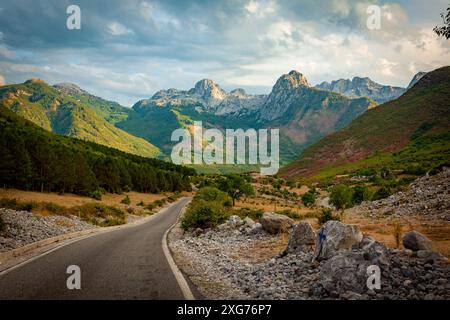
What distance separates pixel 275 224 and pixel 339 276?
444 inches

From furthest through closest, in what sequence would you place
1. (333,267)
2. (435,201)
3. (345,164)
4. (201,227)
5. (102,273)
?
(345,164)
(435,201)
(201,227)
(102,273)
(333,267)

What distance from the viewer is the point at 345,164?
196125 millimetres

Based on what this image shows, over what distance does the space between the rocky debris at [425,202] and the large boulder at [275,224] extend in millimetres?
12507

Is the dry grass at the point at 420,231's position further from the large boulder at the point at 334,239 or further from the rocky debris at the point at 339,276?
the rocky debris at the point at 339,276

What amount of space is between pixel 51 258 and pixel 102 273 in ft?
13.3

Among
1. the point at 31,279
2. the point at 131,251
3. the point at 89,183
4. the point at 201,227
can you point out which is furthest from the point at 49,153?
the point at 31,279

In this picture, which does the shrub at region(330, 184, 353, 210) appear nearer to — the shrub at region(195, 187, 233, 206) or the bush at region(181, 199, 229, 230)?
the shrub at region(195, 187, 233, 206)

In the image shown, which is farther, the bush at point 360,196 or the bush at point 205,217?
the bush at point 360,196

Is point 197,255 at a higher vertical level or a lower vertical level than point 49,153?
lower

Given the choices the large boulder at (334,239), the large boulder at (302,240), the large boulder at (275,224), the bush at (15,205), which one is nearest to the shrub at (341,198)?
the large boulder at (275,224)

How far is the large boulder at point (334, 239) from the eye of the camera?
36.9 feet
